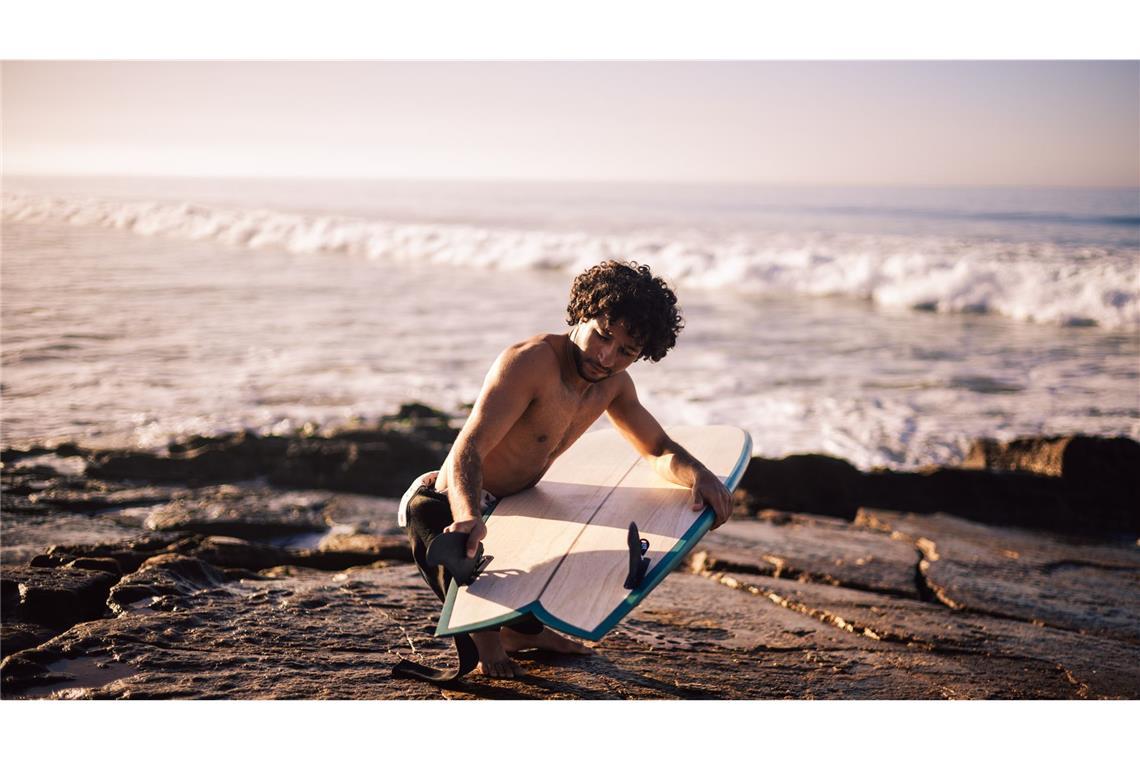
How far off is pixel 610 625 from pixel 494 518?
2.46ft

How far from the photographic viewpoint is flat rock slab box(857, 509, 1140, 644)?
420 centimetres

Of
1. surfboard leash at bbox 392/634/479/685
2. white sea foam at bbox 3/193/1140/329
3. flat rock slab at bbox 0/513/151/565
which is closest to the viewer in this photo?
surfboard leash at bbox 392/634/479/685

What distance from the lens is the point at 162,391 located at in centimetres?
860

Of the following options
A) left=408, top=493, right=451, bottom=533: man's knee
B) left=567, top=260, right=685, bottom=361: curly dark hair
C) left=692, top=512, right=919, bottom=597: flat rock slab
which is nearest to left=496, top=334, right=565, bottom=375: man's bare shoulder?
left=567, top=260, right=685, bottom=361: curly dark hair

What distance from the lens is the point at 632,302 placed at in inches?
117

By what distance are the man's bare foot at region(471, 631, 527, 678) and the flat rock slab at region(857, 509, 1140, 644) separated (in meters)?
2.29

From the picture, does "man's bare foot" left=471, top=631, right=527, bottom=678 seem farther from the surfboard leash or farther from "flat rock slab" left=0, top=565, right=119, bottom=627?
"flat rock slab" left=0, top=565, right=119, bottom=627

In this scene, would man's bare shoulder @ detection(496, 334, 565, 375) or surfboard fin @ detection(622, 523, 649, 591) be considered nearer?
surfboard fin @ detection(622, 523, 649, 591)

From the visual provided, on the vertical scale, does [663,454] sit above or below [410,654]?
above

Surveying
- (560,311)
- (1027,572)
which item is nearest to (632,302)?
(1027,572)

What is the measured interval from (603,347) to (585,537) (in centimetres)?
65

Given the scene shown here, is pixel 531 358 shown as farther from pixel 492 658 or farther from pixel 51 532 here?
pixel 51 532

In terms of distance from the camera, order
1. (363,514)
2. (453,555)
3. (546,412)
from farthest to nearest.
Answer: (363,514)
(546,412)
(453,555)

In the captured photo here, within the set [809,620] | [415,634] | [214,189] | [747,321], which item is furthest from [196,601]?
[214,189]
